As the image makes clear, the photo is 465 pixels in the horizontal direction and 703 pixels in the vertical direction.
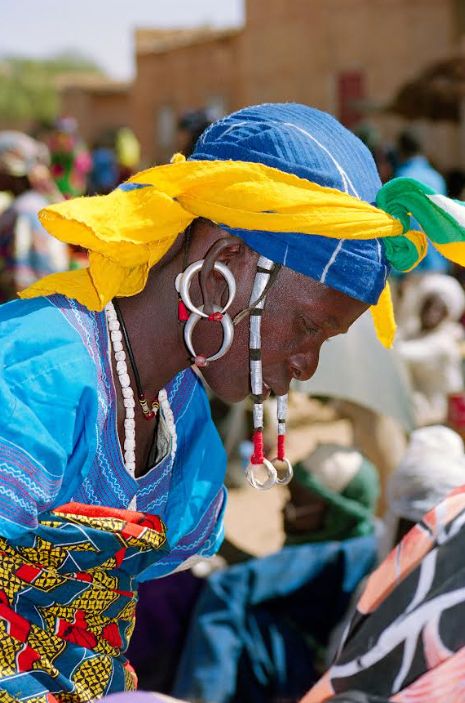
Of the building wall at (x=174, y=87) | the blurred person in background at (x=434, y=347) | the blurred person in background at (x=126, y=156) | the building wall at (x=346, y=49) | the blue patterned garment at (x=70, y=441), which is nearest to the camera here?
the blue patterned garment at (x=70, y=441)

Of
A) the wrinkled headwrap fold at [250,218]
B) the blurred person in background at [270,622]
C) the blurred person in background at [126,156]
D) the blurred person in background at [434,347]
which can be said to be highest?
the wrinkled headwrap fold at [250,218]

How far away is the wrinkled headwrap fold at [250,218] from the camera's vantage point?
1777mm

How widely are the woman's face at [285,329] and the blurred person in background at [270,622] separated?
1326 millimetres

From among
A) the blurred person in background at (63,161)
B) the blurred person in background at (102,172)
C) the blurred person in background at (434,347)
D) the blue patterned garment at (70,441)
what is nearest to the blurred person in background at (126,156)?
the blurred person in background at (102,172)

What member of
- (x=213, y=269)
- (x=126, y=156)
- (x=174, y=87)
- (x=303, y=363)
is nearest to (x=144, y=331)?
(x=213, y=269)

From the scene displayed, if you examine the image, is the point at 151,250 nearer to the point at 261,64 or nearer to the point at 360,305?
the point at 360,305

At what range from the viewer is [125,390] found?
193 centimetres

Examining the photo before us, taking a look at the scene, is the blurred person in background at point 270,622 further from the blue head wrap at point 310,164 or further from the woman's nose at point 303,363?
the blue head wrap at point 310,164

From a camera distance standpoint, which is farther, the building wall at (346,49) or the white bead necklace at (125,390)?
the building wall at (346,49)

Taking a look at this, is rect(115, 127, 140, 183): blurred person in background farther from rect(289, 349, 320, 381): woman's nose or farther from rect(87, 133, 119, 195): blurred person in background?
rect(289, 349, 320, 381): woman's nose

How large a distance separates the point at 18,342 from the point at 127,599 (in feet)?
1.96

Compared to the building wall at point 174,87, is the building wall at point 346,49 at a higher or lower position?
higher

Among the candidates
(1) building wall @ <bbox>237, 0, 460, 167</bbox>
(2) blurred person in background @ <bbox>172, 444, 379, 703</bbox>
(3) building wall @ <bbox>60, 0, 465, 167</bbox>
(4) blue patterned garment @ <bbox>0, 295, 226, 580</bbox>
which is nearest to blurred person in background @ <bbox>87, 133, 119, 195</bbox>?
(3) building wall @ <bbox>60, 0, 465, 167</bbox>

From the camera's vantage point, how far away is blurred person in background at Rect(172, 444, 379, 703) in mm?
3027
